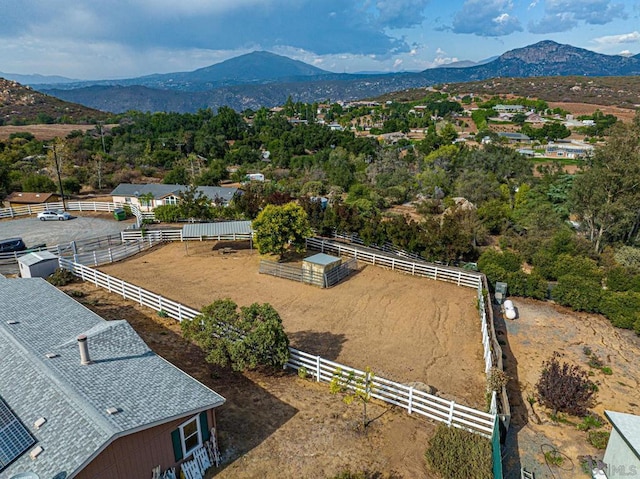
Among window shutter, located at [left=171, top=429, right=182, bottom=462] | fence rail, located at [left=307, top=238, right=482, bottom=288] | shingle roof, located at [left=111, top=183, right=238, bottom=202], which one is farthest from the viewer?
shingle roof, located at [left=111, top=183, right=238, bottom=202]

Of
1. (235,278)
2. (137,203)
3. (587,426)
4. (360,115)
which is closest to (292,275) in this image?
(235,278)

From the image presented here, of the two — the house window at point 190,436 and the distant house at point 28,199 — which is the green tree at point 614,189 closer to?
the house window at point 190,436

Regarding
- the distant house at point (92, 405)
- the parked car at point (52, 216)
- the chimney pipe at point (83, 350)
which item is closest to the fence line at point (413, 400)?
the distant house at point (92, 405)

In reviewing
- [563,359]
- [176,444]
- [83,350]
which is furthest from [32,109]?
[563,359]

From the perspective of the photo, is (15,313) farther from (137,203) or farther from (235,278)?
(137,203)

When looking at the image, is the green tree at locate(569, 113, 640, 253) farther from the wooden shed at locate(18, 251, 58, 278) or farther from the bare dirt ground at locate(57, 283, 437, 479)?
the wooden shed at locate(18, 251, 58, 278)

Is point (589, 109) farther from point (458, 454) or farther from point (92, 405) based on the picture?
point (92, 405)

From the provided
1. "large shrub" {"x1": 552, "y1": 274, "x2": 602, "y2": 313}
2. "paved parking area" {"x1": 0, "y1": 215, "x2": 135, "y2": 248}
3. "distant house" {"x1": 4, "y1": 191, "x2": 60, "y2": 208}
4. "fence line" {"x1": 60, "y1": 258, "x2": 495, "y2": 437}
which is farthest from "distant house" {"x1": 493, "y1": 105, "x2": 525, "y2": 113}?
"fence line" {"x1": 60, "y1": 258, "x2": 495, "y2": 437}
